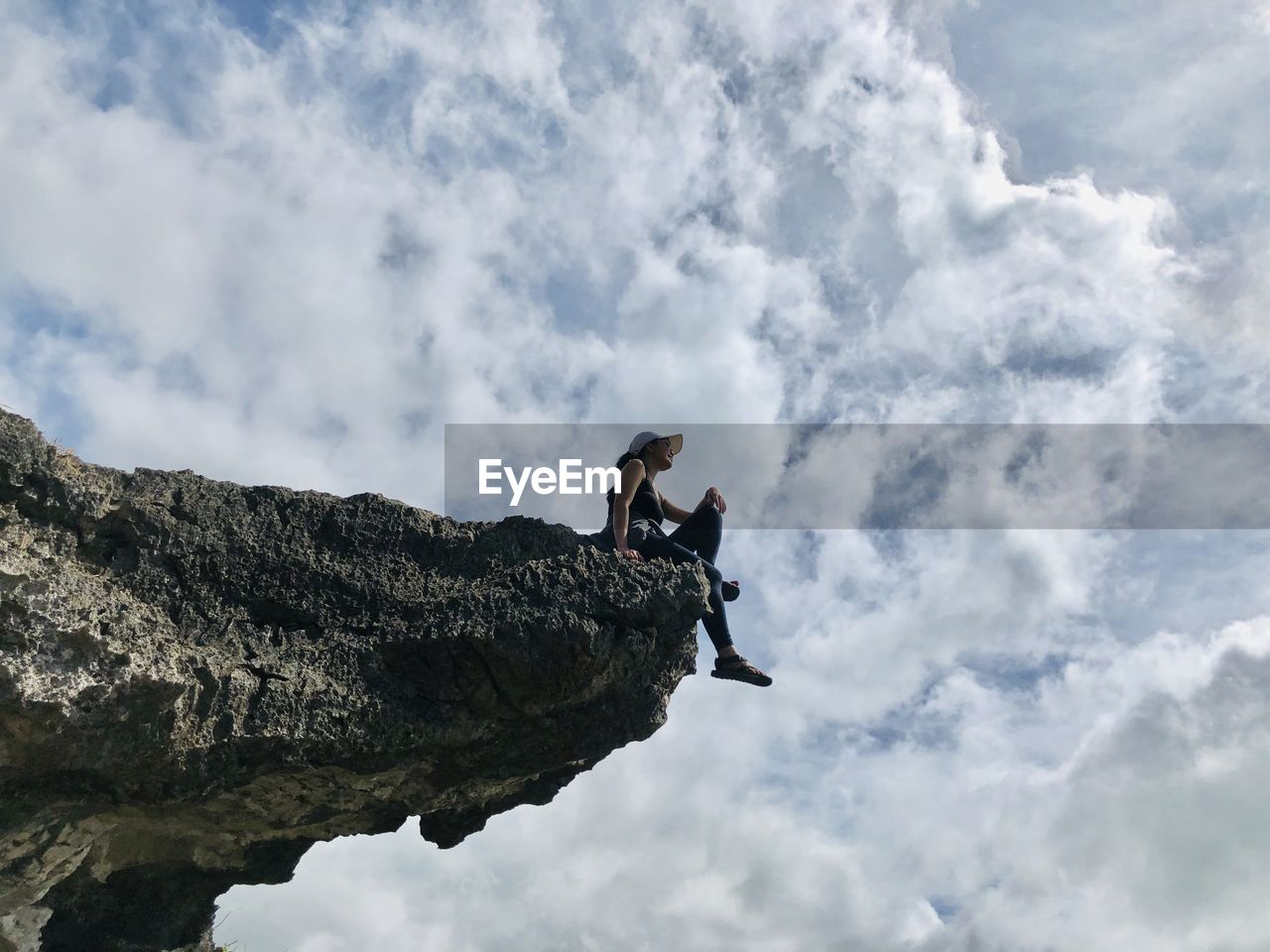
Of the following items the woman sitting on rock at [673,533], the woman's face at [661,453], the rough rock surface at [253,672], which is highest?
the woman's face at [661,453]

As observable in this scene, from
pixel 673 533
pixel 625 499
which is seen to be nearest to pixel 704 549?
pixel 673 533

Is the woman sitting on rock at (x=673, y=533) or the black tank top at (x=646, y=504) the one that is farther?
the black tank top at (x=646, y=504)

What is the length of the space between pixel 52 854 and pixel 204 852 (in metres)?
1.47

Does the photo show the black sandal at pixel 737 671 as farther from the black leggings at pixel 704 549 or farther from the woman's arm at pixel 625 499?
the woman's arm at pixel 625 499

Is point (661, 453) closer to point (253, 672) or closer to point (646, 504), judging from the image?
point (646, 504)

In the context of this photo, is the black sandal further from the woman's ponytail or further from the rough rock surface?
the woman's ponytail

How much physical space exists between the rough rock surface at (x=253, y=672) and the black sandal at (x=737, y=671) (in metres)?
0.53

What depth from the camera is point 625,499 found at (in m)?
9.84

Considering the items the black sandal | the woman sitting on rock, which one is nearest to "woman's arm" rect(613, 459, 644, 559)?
the woman sitting on rock

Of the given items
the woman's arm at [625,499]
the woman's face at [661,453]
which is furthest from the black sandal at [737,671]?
the woman's face at [661,453]

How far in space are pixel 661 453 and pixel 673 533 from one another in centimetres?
82

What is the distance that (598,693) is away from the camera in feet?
30.2

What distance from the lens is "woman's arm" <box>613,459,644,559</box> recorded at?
31.8 ft

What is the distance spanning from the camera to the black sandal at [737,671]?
Answer: 976 cm
